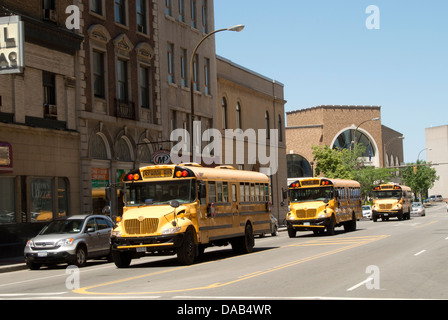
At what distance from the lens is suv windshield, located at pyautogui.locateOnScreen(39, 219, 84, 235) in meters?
22.2

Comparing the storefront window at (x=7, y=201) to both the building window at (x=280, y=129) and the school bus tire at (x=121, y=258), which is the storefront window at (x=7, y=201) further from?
the building window at (x=280, y=129)

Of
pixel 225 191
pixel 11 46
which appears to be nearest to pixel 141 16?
pixel 11 46

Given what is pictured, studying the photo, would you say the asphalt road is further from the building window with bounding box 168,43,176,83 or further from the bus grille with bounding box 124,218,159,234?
the building window with bounding box 168,43,176,83

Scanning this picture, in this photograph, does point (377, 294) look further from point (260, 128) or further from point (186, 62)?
point (260, 128)

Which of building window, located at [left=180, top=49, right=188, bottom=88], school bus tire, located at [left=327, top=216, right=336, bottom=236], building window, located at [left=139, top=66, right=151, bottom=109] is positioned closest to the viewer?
school bus tire, located at [left=327, top=216, right=336, bottom=236]

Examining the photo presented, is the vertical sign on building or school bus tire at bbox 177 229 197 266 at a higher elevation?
the vertical sign on building

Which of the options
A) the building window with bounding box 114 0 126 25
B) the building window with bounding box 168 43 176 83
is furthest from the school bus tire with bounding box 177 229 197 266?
the building window with bounding box 168 43 176 83

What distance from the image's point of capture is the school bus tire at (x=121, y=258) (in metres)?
19.4

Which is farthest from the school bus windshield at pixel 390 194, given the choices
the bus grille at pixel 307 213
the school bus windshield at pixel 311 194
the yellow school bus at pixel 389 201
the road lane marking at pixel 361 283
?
the road lane marking at pixel 361 283

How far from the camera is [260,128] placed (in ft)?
188

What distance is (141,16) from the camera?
39.5 meters

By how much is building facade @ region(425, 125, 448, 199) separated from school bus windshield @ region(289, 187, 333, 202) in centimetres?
13550
